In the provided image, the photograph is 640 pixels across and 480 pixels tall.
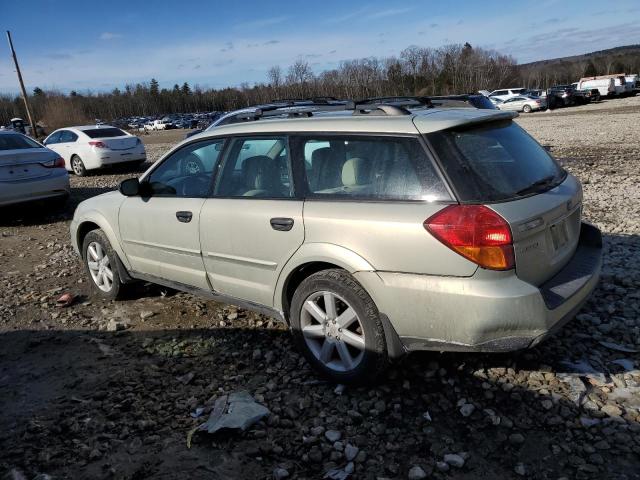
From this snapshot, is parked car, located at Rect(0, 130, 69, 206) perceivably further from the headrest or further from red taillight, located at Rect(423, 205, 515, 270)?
red taillight, located at Rect(423, 205, 515, 270)

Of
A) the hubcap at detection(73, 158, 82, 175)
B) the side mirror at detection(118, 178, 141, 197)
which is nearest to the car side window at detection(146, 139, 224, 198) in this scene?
the side mirror at detection(118, 178, 141, 197)

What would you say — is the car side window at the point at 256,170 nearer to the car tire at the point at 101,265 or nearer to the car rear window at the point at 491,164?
the car rear window at the point at 491,164

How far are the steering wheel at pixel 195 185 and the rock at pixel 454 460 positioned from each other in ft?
8.50

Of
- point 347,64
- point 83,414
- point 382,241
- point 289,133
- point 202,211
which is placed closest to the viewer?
point 382,241

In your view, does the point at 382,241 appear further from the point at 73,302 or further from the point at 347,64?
the point at 347,64

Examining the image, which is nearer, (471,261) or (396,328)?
(471,261)

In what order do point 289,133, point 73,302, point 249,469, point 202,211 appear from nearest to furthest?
point 249,469 → point 289,133 → point 202,211 → point 73,302

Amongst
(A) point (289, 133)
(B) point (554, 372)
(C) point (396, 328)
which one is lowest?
(B) point (554, 372)

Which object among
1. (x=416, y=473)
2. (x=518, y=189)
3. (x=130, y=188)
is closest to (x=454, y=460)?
(x=416, y=473)

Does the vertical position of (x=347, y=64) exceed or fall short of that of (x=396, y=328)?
it exceeds it

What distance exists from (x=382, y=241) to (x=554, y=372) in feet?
5.11

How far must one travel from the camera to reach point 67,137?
16375 millimetres

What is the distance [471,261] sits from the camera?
283cm

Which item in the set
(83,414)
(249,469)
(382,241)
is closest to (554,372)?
(382,241)
